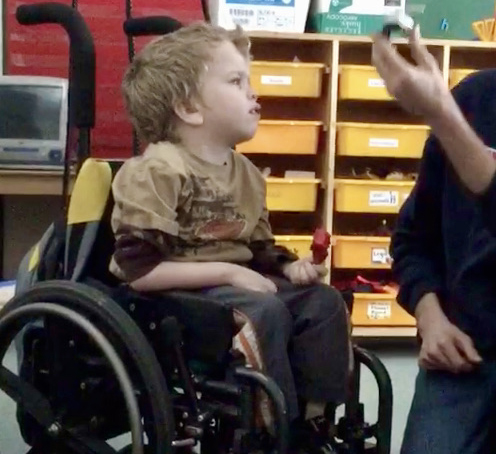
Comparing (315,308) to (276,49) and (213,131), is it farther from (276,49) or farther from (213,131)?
(276,49)

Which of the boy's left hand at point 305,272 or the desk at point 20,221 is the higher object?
the boy's left hand at point 305,272

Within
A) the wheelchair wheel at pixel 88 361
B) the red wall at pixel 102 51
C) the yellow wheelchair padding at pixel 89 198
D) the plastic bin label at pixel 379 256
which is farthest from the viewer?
the red wall at pixel 102 51

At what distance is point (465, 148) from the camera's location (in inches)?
40.6

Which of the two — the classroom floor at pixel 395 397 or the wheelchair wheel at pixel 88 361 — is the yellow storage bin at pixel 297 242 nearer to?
the classroom floor at pixel 395 397

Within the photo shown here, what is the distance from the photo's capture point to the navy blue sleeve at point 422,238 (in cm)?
136

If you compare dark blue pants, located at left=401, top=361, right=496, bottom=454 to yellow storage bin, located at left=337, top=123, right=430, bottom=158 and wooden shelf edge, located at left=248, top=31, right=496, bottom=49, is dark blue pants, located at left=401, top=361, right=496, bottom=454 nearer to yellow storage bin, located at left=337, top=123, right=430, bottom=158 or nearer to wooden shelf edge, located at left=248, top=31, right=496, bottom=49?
yellow storage bin, located at left=337, top=123, right=430, bottom=158

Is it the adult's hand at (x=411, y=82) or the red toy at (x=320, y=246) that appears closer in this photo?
the adult's hand at (x=411, y=82)

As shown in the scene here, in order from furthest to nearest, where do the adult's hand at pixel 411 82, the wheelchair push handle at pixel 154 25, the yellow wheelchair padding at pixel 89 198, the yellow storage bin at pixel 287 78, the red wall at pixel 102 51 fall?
the red wall at pixel 102 51 < the yellow storage bin at pixel 287 78 < the wheelchair push handle at pixel 154 25 < the yellow wheelchair padding at pixel 89 198 < the adult's hand at pixel 411 82

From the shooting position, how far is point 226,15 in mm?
2996

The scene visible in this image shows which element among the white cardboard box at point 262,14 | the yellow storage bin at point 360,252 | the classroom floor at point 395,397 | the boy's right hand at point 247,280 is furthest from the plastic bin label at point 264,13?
the boy's right hand at point 247,280

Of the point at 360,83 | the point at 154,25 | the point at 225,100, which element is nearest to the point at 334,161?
the point at 360,83

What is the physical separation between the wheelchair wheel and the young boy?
9cm

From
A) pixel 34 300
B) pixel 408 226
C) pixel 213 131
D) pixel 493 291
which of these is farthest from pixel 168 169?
pixel 493 291

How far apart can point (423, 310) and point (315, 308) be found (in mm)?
170
